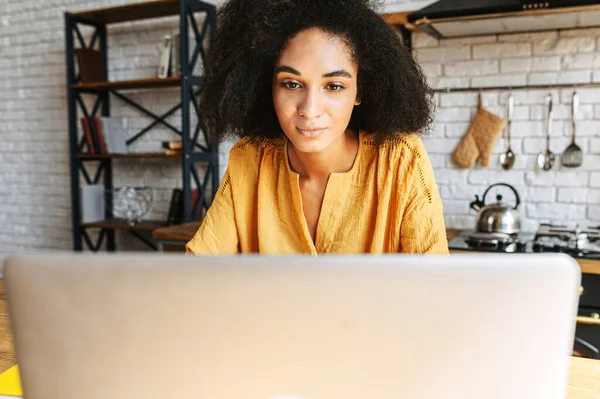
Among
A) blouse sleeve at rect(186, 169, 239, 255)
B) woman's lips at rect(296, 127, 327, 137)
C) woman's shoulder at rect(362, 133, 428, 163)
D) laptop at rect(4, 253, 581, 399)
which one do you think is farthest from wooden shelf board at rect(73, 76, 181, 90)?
laptop at rect(4, 253, 581, 399)

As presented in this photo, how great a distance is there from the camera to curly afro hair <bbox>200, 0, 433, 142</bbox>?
4.16ft

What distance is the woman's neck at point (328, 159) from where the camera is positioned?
1.37 m

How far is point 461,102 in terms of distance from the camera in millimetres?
2838

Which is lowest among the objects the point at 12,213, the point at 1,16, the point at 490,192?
the point at 12,213

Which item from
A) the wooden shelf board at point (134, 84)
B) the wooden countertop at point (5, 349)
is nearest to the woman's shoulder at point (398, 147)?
the wooden countertop at point (5, 349)

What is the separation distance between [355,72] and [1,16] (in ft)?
11.9

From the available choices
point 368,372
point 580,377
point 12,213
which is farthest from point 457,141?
point 12,213

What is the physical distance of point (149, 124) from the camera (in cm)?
356

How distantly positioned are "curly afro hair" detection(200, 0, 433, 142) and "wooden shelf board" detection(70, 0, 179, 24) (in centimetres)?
186

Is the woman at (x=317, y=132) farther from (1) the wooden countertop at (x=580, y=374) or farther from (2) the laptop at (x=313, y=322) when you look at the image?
(2) the laptop at (x=313, y=322)

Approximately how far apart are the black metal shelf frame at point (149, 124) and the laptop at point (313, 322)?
2.62 meters

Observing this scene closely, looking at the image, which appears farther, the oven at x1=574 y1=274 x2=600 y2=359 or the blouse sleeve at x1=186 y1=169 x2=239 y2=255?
the oven at x1=574 y1=274 x2=600 y2=359

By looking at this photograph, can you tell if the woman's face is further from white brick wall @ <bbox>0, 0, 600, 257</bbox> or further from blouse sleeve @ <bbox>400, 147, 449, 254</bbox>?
white brick wall @ <bbox>0, 0, 600, 257</bbox>

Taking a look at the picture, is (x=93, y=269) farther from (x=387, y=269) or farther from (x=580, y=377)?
(x=580, y=377)
